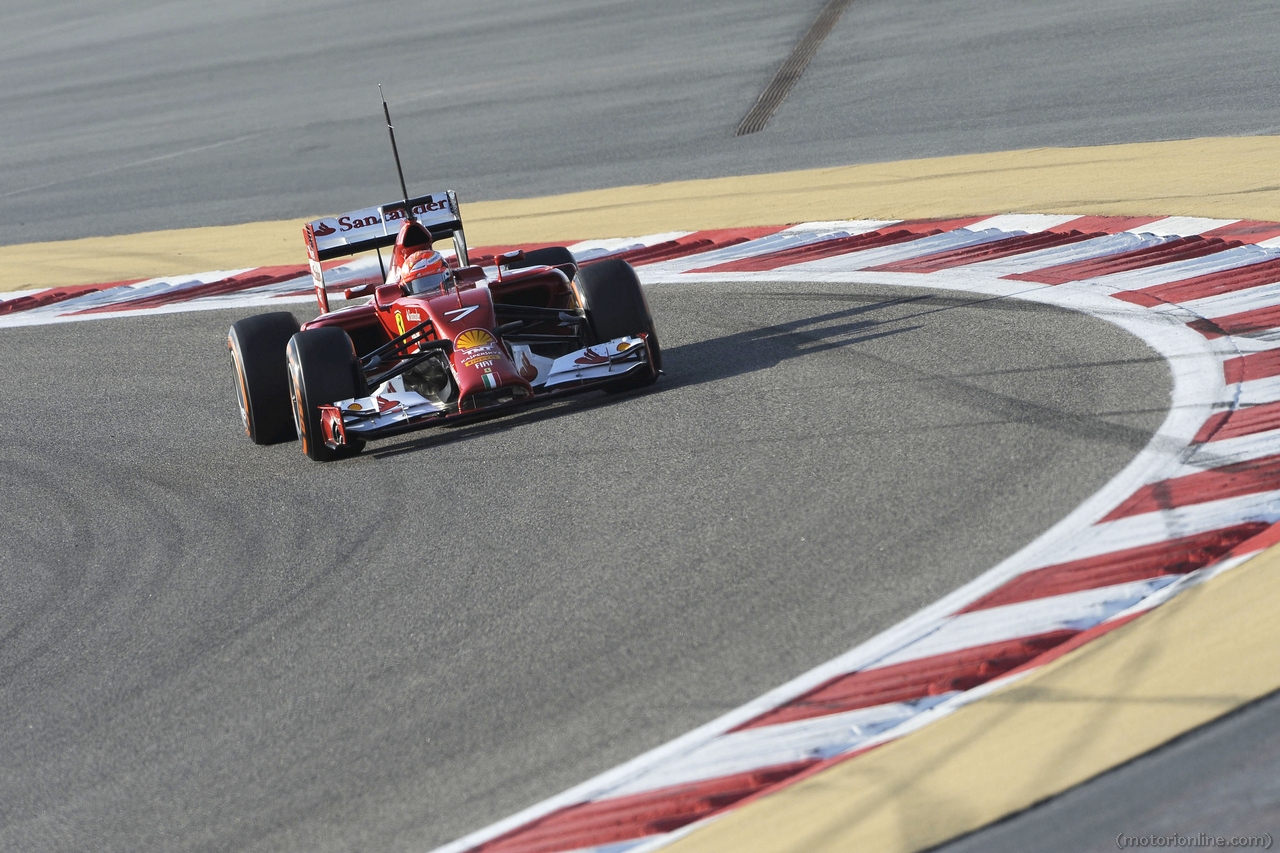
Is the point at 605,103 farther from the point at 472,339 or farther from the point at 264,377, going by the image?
the point at 472,339

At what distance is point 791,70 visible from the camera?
62.6 ft

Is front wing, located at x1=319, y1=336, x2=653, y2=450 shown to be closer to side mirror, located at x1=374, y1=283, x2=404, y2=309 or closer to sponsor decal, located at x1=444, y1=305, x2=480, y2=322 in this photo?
sponsor decal, located at x1=444, y1=305, x2=480, y2=322

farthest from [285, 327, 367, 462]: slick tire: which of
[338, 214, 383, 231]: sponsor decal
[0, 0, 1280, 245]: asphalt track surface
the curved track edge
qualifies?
[0, 0, 1280, 245]: asphalt track surface

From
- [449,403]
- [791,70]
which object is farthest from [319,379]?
[791,70]

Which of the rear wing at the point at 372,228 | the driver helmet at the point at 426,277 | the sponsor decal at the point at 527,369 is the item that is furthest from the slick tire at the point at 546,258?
the sponsor decal at the point at 527,369

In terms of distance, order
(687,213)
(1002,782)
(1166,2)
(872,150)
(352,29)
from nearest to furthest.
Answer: (1002,782), (687,213), (872,150), (1166,2), (352,29)

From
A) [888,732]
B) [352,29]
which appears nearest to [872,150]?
[888,732]

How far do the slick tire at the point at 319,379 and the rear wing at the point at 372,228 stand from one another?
3.38 ft

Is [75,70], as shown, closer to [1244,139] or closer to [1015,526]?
[1244,139]

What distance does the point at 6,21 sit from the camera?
42.6 meters

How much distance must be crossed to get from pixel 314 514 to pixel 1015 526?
3.22m

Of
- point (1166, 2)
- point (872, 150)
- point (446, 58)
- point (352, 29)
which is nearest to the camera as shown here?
point (872, 150)

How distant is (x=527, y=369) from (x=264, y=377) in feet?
4.83

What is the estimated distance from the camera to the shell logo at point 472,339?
7926mm
